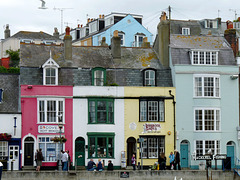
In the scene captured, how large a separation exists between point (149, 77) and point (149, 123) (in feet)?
14.3

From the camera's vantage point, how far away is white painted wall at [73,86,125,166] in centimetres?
5244

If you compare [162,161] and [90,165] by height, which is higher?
[162,161]

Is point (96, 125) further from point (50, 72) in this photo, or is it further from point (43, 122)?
point (50, 72)

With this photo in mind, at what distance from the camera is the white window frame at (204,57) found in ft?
182

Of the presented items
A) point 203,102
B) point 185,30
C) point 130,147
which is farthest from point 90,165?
point 185,30

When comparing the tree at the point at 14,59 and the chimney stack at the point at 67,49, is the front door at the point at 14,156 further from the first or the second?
the tree at the point at 14,59

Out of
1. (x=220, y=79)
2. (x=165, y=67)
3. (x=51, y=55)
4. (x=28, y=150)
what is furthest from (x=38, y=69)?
(x=220, y=79)

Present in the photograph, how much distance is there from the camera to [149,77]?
55.2m

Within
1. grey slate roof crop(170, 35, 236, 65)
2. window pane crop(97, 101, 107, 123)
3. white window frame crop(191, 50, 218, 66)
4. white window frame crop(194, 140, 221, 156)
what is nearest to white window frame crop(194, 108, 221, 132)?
white window frame crop(194, 140, 221, 156)

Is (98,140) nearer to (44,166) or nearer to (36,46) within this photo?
(44,166)

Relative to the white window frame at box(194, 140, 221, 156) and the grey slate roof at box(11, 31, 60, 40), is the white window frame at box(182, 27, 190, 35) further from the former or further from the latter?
the white window frame at box(194, 140, 221, 156)

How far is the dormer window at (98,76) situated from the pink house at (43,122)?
10.3 feet

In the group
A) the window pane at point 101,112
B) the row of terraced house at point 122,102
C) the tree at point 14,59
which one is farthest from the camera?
the tree at point 14,59

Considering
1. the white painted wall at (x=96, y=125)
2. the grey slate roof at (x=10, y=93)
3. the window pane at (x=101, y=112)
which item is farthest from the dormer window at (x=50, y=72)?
the window pane at (x=101, y=112)
